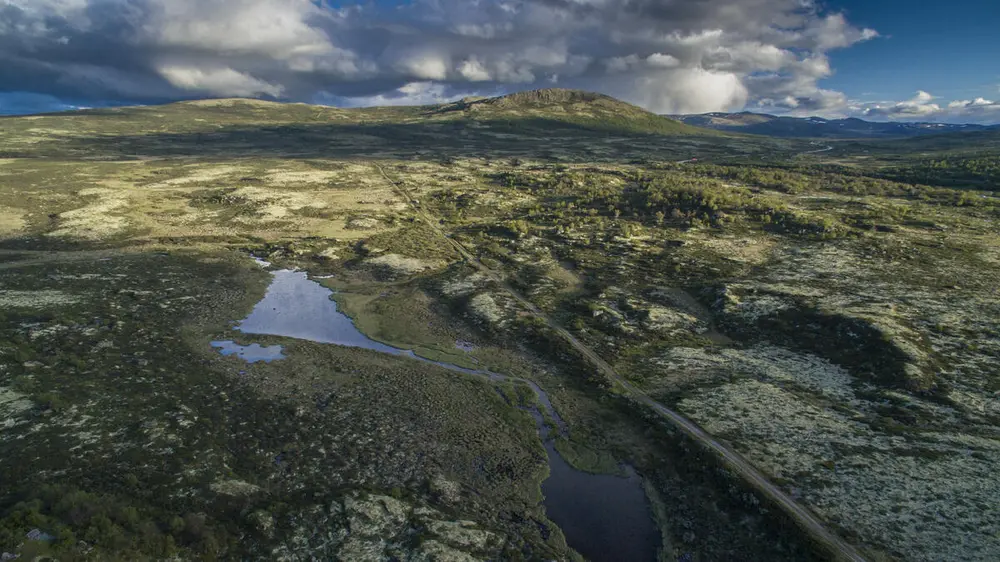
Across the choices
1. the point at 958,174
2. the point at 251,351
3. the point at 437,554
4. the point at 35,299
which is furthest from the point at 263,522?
the point at 958,174

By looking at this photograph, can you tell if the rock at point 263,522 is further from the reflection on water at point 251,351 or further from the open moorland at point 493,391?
the reflection on water at point 251,351

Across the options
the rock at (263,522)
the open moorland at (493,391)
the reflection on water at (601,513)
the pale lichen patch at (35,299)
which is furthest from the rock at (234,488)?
the pale lichen patch at (35,299)

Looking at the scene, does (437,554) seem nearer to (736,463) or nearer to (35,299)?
(736,463)

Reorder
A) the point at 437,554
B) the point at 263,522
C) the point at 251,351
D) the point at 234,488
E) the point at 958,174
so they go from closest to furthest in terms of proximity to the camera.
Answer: the point at 437,554, the point at 263,522, the point at 234,488, the point at 251,351, the point at 958,174

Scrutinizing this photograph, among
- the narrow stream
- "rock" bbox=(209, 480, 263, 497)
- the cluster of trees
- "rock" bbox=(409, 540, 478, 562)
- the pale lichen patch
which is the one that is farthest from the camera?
the cluster of trees

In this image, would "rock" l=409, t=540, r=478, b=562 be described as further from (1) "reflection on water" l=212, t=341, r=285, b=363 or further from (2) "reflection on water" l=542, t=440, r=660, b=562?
(1) "reflection on water" l=212, t=341, r=285, b=363

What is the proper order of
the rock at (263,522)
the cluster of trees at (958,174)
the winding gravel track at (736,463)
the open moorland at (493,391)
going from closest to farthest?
the rock at (263,522)
the winding gravel track at (736,463)
the open moorland at (493,391)
the cluster of trees at (958,174)

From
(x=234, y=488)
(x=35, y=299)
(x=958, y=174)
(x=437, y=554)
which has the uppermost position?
(x=958, y=174)

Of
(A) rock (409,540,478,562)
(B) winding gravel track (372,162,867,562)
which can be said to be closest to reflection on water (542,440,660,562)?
(B) winding gravel track (372,162,867,562)
